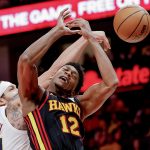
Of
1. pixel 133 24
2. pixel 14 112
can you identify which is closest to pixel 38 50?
pixel 14 112

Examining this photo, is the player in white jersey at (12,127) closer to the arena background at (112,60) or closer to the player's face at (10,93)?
the player's face at (10,93)

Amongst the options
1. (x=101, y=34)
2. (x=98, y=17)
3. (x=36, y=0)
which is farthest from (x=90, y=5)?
(x=101, y=34)

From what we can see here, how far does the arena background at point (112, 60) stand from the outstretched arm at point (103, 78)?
3.60m

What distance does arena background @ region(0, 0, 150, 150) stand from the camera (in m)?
8.34

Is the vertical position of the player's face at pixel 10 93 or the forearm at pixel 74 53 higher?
the forearm at pixel 74 53

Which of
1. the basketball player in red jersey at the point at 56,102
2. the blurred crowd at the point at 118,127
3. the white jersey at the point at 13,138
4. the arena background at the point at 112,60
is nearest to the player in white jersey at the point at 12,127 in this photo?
the white jersey at the point at 13,138

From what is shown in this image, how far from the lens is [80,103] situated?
4.64 m

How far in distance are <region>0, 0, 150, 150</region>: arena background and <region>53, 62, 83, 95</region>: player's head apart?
355 centimetres

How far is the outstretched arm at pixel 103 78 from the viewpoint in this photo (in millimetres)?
4371

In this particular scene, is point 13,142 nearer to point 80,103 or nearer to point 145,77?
point 80,103

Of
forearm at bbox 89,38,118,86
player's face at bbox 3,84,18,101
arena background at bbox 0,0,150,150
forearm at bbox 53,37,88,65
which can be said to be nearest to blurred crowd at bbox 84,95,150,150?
arena background at bbox 0,0,150,150

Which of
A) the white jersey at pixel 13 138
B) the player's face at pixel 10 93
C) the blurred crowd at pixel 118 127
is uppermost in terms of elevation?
the player's face at pixel 10 93

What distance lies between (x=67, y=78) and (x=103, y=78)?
262mm

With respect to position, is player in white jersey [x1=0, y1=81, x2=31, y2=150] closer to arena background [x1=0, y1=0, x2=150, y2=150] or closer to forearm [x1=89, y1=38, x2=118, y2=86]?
forearm [x1=89, y1=38, x2=118, y2=86]
